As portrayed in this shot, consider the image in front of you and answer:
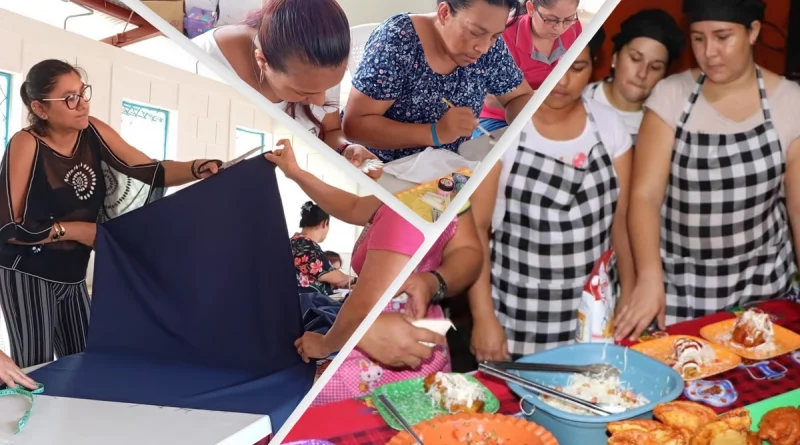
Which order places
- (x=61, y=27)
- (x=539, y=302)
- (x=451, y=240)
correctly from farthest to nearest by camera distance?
(x=539, y=302)
(x=451, y=240)
(x=61, y=27)

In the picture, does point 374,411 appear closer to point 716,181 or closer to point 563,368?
point 563,368

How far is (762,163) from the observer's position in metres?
1.77

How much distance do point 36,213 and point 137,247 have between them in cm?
7

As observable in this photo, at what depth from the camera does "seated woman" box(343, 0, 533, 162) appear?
482 mm

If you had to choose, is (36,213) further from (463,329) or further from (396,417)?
(463,329)

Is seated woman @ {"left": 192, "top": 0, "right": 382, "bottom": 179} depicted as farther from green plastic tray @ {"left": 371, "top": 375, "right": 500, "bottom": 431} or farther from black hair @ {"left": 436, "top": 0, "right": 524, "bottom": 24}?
green plastic tray @ {"left": 371, "top": 375, "right": 500, "bottom": 431}

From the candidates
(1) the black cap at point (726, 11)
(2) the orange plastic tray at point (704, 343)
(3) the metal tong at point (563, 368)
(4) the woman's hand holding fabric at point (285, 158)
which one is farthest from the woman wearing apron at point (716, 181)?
(4) the woman's hand holding fabric at point (285, 158)

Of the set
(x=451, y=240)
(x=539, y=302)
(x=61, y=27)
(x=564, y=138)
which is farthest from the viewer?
(x=539, y=302)

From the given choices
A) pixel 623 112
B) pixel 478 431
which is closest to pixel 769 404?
pixel 478 431

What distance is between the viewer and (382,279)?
515 millimetres

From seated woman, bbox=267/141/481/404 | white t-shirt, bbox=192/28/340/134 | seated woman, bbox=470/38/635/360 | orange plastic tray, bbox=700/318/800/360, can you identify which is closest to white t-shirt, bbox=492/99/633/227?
seated woman, bbox=470/38/635/360

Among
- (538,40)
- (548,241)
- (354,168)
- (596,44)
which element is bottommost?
(548,241)

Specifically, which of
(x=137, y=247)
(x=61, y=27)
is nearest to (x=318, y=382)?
(x=137, y=247)

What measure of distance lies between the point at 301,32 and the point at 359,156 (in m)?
0.09
